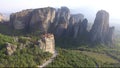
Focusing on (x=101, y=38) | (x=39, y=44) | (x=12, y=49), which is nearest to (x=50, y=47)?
(x=39, y=44)

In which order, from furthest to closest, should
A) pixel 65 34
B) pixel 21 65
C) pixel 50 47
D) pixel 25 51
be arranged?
pixel 65 34 < pixel 50 47 < pixel 25 51 < pixel 21 65

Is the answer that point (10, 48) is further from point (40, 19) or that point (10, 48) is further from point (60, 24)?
point (60, 24)

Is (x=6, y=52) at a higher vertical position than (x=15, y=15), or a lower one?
lower

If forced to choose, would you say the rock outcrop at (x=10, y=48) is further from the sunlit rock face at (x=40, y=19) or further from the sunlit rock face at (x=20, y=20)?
the sunlit rock face at (x=40, y=19)

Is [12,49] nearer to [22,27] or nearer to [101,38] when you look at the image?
[22,27]

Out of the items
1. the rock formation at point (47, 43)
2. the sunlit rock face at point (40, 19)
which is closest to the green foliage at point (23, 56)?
the rock formation at point (47, 43)

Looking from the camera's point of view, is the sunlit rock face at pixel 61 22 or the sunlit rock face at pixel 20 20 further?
the sunlit rock face at pixel 61 22

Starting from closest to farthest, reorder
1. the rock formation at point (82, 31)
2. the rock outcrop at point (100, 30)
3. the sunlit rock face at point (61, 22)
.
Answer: the sunlit rock face at point (61, 22)
the rock outcrop at point (100, 30)
the rock formation at point (82, 31)

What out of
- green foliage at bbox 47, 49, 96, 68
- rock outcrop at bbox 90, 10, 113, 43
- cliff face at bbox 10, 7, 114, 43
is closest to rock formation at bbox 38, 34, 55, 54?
green foliage at bbox 47, 49, 96, 68
